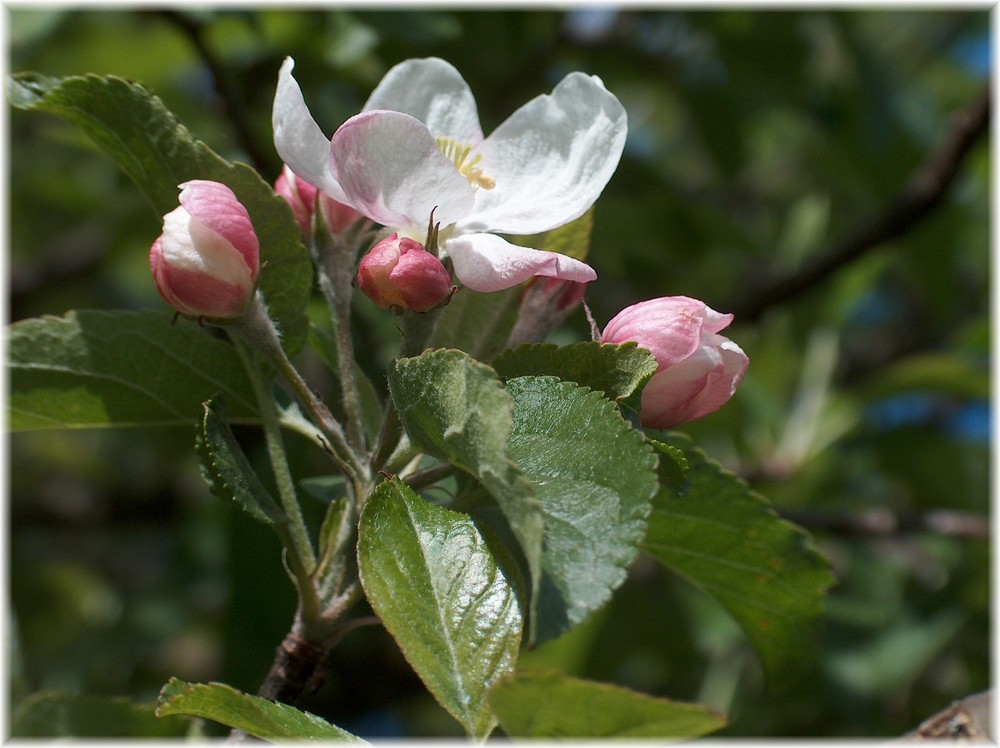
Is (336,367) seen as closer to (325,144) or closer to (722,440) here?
(325,144)

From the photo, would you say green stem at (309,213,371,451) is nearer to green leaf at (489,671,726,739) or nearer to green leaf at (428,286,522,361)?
green leaf at (428,286,522,361)

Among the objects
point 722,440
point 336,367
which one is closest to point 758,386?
point 722,440

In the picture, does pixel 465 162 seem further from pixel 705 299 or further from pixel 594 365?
pixel 705 299

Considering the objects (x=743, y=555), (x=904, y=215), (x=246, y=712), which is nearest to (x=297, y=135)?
(x=246, y=712)

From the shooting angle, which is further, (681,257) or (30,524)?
(30,524)

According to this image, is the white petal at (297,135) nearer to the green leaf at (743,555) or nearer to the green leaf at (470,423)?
the green leaf at (470,423)

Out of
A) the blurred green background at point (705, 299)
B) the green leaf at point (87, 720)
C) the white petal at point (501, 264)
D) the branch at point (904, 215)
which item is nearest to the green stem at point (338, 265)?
the white petal at point (501, 264)

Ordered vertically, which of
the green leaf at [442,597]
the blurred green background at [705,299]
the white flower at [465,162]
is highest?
the white flower at [465,162]
